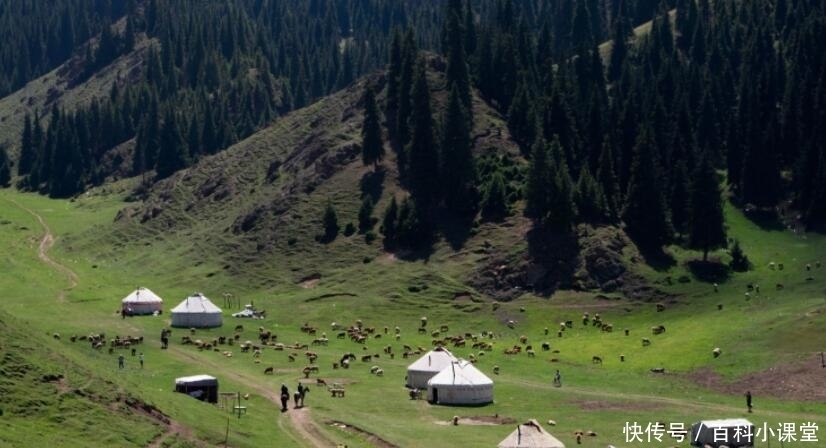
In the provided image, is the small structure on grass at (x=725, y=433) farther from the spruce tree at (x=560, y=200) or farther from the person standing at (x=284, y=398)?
the spruce tree at (x=560, y=200)

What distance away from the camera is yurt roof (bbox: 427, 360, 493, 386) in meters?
94.9

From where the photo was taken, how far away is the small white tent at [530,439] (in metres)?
72.5

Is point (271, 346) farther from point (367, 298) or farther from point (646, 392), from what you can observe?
point (646, 392)

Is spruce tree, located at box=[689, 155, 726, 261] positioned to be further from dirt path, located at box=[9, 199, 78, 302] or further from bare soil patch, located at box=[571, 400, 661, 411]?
dirt path, located at box=[9, 199, 78, 302]

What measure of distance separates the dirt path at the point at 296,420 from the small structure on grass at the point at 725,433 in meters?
20.8

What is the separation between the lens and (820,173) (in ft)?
517

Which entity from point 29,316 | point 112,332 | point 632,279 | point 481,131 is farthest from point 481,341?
point 481,131

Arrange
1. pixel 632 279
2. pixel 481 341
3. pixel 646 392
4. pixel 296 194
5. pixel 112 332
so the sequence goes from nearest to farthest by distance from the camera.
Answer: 1. pixel 646 392
2. pixel 112 332
3. pixel 481 341
4. pixel 632 279
5. pixel 296 194

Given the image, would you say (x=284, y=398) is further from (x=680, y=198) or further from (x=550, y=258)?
(x=680, y=198)

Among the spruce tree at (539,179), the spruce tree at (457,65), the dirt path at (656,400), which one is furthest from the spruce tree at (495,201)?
the dirt path at (656,400)

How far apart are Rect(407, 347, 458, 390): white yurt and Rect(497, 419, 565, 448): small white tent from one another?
89.1 ft

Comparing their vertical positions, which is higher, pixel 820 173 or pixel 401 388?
pixel 820 173

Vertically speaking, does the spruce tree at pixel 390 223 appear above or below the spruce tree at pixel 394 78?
below

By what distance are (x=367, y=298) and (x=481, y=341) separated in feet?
65.6
